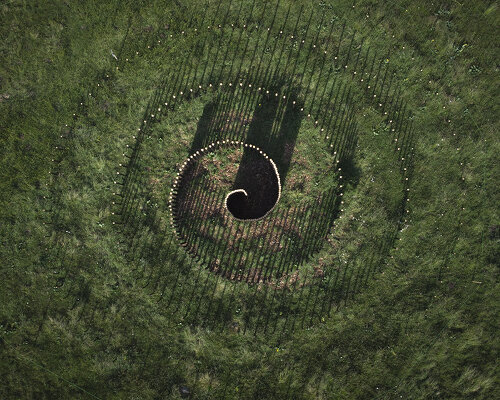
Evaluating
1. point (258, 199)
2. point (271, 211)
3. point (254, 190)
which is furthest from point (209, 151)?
point (271, 211)

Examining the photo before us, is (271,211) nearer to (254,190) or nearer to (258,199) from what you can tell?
(258,199)

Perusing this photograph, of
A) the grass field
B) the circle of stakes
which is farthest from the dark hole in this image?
the circle of stakes

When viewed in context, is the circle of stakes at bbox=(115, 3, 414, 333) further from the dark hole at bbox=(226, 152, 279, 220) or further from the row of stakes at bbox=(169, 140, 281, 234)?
the dark hole at bbox=(226, 152, 279, 220)

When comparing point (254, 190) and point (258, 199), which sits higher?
point (254, 190)

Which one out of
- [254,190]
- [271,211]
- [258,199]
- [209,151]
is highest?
[209,151]

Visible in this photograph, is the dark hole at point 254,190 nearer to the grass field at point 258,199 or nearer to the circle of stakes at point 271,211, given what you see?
the grass field at point 258,199

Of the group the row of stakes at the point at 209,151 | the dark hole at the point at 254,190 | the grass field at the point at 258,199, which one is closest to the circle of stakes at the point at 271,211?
the grass field at the point at 258,199

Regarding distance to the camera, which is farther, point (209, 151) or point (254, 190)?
point (254, 190)
